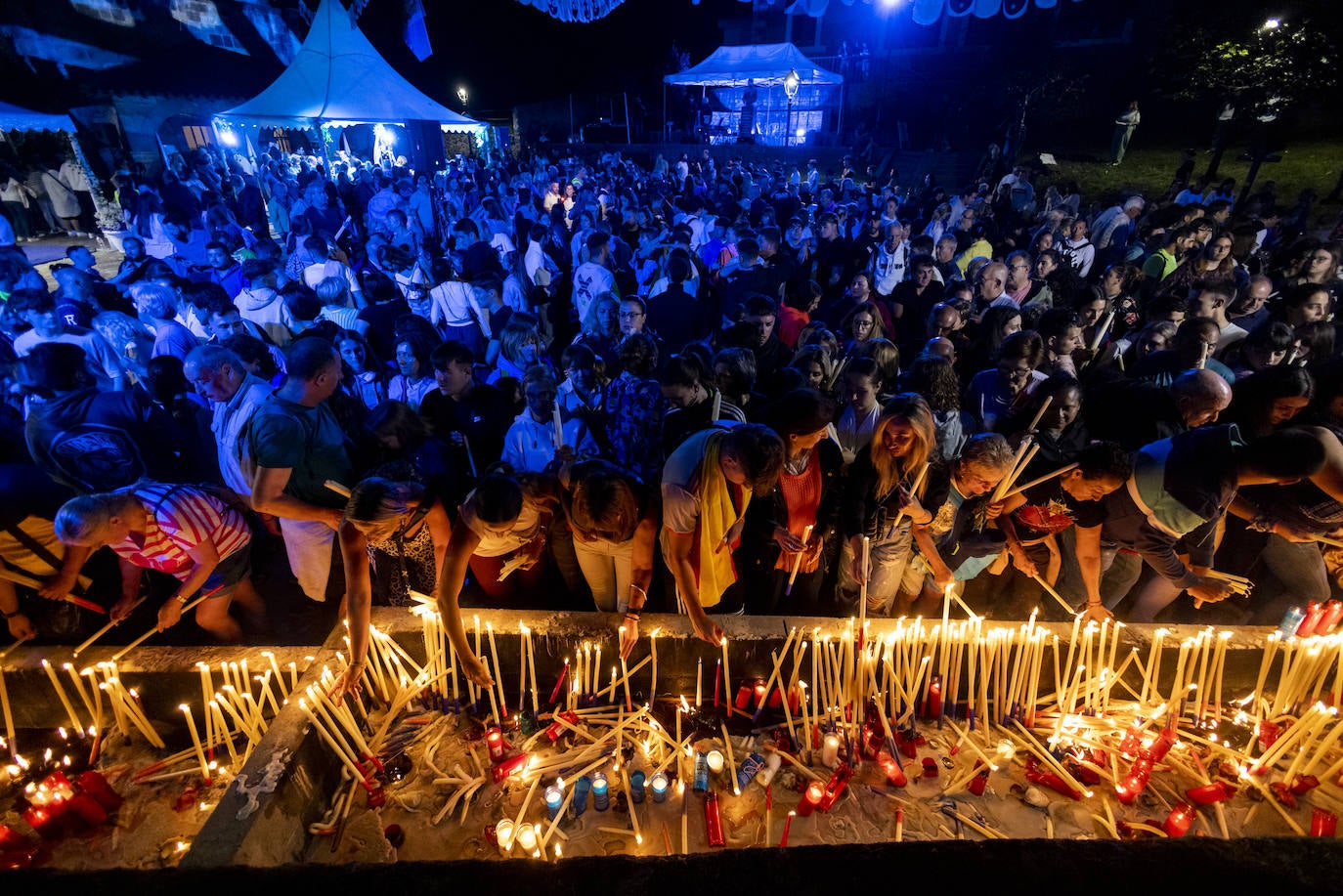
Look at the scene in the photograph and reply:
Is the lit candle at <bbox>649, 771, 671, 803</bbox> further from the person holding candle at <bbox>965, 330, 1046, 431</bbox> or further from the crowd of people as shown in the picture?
the person holding candle at <bbox>965, 330, 1046, 431</bbox>

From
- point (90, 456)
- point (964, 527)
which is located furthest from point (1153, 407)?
point (90, 456)

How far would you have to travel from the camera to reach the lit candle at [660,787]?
2711mm

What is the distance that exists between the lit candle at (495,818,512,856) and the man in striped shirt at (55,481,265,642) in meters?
2.22

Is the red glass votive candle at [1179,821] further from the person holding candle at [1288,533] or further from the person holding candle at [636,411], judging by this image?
the person holding candle at [636,411]

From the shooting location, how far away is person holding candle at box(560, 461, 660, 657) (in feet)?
9.11

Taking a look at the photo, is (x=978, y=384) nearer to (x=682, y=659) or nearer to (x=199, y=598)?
(x=682, y=659)

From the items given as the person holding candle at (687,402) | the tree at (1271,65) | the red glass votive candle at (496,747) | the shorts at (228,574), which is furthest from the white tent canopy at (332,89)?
the tree at (1271,65)

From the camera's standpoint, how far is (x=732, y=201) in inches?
509

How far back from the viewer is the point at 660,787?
271 centimetres

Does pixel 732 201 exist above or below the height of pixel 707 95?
below

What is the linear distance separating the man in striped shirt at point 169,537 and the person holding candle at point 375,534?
896mm

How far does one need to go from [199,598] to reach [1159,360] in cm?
683

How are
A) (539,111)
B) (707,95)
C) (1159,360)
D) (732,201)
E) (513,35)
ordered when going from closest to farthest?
(1159,360) → (732,201) → (707,95) → (539,111) → (513,35)

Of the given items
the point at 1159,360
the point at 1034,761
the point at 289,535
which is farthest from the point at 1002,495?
the point at 289,535
